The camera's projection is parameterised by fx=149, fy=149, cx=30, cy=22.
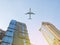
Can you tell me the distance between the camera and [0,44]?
26.3 metres

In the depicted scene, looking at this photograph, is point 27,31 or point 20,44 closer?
point 20,44

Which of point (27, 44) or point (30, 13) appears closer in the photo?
point (27, 44)

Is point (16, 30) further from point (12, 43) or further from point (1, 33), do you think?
point (12, 43)

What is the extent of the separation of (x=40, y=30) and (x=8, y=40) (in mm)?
18434

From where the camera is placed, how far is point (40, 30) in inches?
1754

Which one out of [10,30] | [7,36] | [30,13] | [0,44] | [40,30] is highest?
[30,13]

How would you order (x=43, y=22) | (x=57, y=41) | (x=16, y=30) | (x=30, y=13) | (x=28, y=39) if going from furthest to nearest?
(x=30, y=13) → (x=43, y=22) → (x=16, y=30) → (x=28, y=39) → (x=57, y=41)

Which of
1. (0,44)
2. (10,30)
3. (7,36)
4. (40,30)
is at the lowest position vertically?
(0,44)

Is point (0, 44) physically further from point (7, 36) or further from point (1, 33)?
point (1, 33)

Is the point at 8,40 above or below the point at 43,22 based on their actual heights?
below

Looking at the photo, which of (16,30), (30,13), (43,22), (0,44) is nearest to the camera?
(0,44)

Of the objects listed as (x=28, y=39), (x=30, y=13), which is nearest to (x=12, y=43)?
(x=28, y=39)

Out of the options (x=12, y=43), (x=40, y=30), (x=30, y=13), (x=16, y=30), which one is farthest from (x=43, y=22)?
(x=12, y=43)

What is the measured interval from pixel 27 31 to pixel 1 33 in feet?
23.9
